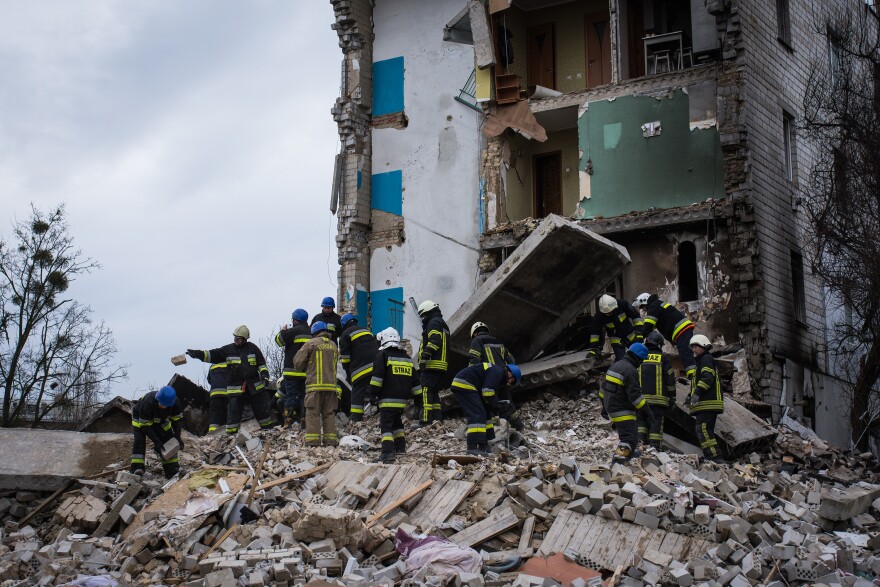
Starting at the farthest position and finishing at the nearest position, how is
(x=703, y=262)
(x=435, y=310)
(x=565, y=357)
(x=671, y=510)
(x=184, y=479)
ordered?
(x=703, y=262), (x=565, y=357), (x=435, y=310), (x=184, y=479), (x=671, y=510)

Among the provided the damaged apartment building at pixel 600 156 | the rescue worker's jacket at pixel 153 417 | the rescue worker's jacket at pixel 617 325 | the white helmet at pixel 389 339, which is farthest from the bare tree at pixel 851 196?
the rescue worker's jacket at pixel 153 417

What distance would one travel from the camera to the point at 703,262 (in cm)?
1953

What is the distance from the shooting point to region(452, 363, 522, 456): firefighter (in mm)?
12703

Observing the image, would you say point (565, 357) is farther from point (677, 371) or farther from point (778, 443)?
point (778, 443)

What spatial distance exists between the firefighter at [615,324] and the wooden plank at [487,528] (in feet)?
21.4

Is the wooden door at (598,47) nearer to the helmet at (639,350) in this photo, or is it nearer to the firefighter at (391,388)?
the helmet at (639,350)

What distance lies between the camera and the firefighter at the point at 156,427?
12.9 meters

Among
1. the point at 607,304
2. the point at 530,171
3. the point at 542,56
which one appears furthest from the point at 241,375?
the point at 542,56

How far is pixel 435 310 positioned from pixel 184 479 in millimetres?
4757

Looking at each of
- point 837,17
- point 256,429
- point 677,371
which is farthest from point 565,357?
point 837,17

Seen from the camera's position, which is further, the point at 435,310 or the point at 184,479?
the point at 435,310

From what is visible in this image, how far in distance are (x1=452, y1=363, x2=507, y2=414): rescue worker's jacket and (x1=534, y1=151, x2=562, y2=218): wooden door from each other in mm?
10853

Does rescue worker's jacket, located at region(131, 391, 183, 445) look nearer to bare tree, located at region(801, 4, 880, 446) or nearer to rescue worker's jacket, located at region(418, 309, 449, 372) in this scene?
rescue worker's jacket, located at region(418, 309, 449, 372)

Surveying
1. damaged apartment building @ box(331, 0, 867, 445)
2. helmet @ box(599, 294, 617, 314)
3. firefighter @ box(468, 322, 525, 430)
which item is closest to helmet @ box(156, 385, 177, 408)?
firefighter @ box(468, 322, 525, 430)
